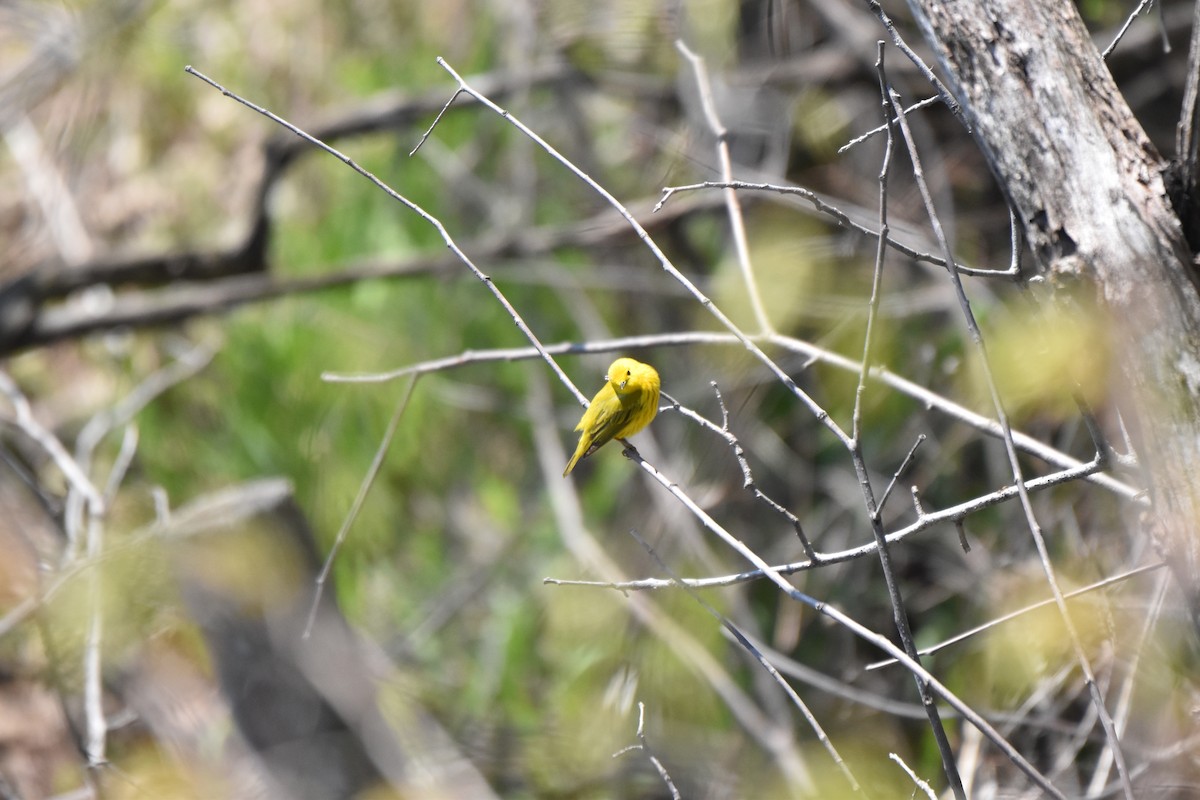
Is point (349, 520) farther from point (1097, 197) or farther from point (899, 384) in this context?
point (1097, 197)

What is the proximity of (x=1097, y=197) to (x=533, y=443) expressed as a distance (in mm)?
4237

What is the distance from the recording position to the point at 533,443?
5699 millimetres

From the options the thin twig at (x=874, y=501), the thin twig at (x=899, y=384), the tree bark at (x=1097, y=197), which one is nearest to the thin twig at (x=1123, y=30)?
the tree bark at (x=1097, y=197)

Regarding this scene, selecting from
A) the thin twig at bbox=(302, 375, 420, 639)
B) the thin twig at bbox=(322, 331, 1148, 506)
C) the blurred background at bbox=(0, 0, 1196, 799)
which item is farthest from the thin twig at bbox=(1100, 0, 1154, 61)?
the thin twig at bbox=(302, 375, 420, 639)

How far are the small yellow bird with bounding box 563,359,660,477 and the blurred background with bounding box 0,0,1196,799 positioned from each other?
0.33 m

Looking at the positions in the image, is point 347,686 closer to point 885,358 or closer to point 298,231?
point 885,358

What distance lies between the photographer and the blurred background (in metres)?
2.68

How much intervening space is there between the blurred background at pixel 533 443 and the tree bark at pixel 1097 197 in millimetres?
729

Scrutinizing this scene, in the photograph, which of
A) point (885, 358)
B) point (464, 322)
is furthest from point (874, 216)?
point (464, 322)

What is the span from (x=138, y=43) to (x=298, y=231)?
132 centimetres

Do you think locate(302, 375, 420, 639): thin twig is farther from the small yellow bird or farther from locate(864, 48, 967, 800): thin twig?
locate(864, 48, 967, 800): thin twig

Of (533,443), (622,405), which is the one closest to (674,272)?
(622,405)

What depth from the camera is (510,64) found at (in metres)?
5.51

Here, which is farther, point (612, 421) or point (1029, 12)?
point (612, 421)
